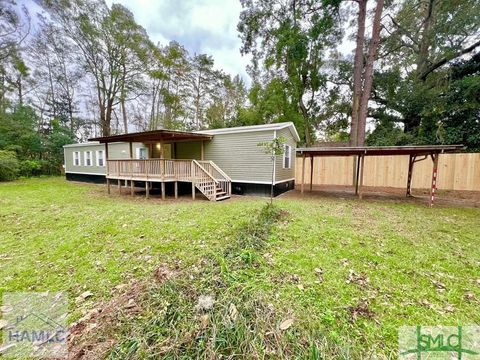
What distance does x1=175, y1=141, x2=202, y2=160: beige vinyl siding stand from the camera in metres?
11.7

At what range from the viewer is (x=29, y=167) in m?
17.2

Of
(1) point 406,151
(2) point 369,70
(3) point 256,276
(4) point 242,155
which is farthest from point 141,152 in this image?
(1) point 406,151

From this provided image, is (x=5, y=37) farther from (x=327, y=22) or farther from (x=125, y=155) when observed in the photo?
(x=327, y=22)

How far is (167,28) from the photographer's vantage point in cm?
1778

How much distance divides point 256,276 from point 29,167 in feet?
74.6

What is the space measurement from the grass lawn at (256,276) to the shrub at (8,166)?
13.1 metres

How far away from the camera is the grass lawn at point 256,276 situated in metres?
1.92

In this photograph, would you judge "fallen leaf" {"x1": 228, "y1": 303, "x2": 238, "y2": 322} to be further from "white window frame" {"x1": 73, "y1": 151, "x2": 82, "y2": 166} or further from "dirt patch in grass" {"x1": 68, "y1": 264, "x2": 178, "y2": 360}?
"white window frame" {"x1": 73, "y1": 151, "x2": 82, "y2": 166}

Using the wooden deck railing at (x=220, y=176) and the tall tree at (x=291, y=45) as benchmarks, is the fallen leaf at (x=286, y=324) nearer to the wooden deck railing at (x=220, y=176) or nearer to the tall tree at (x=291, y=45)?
the wooden deck railing at (x=220, y=176)

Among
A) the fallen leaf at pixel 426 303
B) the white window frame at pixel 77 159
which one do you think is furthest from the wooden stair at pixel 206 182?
the white window frame at pixel 77 159

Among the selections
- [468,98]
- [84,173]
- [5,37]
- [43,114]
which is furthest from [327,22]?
[43,114]

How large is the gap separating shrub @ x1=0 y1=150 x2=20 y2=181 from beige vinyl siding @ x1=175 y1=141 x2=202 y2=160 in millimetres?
12513

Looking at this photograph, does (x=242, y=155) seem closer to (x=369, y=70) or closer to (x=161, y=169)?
(x=161, y=169)

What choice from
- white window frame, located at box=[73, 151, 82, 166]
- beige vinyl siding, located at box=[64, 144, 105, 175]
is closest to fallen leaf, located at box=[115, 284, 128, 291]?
beige vinyl siding, located at box=[64, 144, 105, 175]
